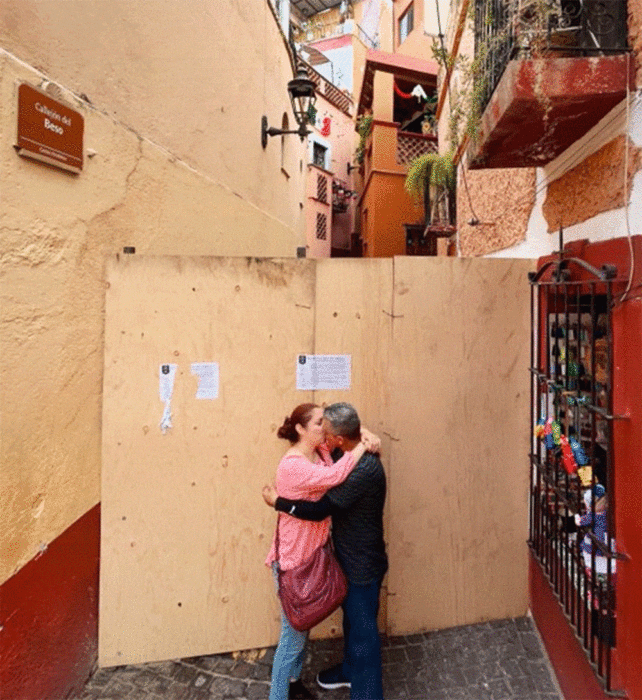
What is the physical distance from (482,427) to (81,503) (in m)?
2.45

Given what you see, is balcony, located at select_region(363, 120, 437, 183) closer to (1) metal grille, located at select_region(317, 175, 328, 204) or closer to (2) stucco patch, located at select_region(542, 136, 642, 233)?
(1) metal grille, located at select_region(317, 175, 328, 204)

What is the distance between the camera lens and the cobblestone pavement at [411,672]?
2912 millimetres

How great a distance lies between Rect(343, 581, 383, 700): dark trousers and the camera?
2.70 m

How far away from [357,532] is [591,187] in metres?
2.16

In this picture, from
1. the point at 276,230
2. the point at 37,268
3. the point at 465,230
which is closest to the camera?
the point at 37,268

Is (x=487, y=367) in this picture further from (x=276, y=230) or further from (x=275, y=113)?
(x=275, y=113)

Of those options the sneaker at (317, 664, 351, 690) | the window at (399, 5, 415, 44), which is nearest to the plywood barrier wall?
the sneaker at (317, 664, 351, 690)

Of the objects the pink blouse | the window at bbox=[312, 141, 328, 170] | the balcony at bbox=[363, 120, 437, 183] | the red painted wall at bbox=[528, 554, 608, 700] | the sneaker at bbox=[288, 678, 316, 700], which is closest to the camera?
the red painted wall at bbox=[528, 554, 608, 700]

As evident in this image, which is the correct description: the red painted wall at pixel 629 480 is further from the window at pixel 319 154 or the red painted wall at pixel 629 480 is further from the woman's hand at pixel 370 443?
the window at pixel 319 154

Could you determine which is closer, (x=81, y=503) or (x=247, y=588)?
(x=81, y=503)

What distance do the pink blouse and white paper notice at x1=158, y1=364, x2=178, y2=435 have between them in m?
0.91

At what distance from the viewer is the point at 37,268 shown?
102 inches

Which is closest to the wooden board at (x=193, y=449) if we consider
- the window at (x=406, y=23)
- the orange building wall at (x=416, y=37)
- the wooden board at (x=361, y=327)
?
the wooden board at (x=361, y=327)

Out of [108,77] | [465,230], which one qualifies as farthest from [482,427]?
[465,230]
